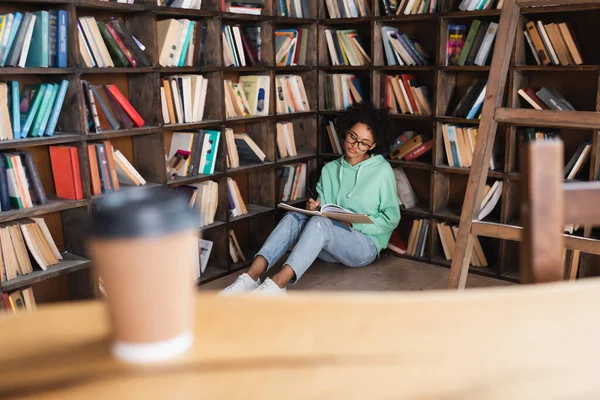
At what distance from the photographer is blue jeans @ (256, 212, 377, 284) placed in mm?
3213

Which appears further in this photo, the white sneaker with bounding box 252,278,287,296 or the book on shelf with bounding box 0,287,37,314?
the white sneaker with bounding box 252,278,287,296

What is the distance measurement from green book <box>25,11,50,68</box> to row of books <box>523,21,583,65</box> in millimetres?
2404

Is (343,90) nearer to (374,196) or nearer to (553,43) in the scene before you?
(374,196)

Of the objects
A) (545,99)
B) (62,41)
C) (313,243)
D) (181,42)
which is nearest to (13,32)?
(62,41)

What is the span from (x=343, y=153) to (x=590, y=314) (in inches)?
134

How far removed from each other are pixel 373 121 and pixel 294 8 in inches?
38.6

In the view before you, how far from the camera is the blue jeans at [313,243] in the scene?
10.5 feet

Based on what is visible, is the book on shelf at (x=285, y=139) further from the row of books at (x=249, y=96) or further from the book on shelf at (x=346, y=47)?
the book on shelf at (x=346, y=47)

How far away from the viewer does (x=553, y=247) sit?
38.0 inches

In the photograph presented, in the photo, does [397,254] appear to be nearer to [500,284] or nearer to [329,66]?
[500,284]

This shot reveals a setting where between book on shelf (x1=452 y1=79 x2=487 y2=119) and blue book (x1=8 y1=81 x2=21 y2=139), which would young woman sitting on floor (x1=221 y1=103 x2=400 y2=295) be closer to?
book on shelf (x1=452 y1=79 x2=487 y2=119)

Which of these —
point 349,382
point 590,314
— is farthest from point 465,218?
point 349,382

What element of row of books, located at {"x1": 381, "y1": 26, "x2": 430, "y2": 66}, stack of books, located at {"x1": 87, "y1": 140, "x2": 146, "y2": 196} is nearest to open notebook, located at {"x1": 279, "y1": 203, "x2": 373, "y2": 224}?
stack of books, located at {"x1": 87, "y1": 140, "x2": 146, "y2": 196}

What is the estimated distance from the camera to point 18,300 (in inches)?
108
